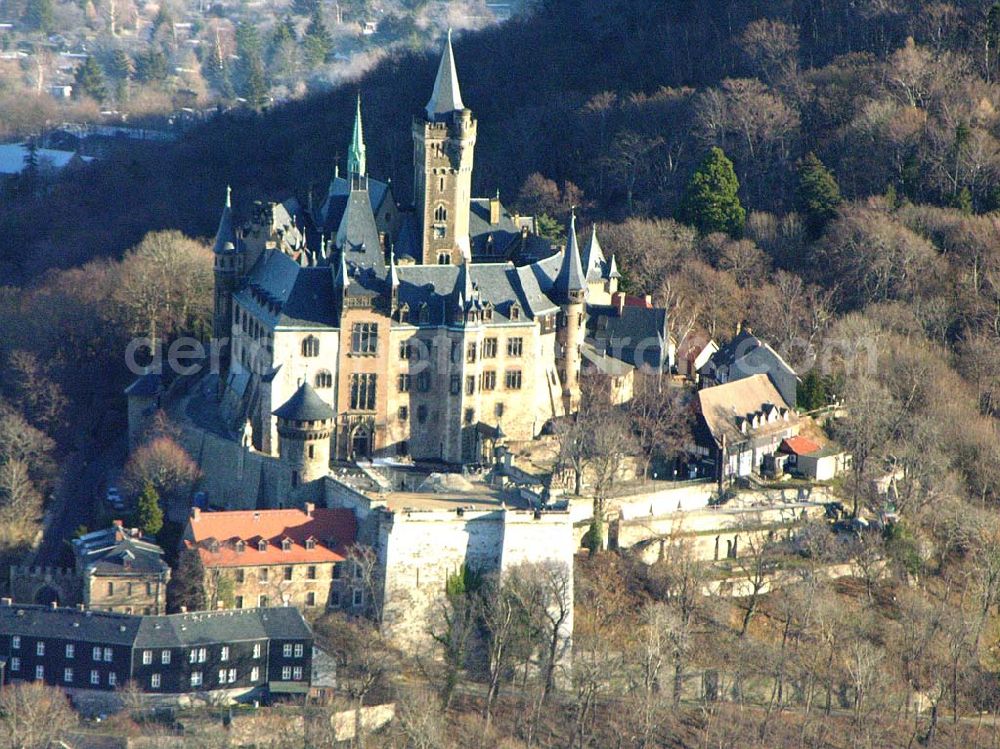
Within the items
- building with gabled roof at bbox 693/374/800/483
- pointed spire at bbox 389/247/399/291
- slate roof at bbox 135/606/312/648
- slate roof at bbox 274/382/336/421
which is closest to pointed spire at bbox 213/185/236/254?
pointed spire at bbox 389/247/399/291

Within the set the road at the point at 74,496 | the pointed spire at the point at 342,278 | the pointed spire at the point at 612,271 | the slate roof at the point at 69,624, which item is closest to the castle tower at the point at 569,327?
the pointed spire at the point at 612,271

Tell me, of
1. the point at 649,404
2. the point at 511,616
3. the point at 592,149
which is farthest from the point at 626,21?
the point at 511,616

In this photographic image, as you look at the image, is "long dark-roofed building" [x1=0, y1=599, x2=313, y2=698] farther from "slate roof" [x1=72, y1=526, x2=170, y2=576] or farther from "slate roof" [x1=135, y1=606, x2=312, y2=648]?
"slate roof" [x1=72, y1=526, x2=170, y2=576]

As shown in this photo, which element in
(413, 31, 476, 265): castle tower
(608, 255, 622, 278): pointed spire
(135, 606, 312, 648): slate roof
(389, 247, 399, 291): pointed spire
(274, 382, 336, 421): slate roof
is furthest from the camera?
(608, 255, 622, 278): pointed spire

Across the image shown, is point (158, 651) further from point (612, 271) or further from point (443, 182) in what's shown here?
point (612, 271)

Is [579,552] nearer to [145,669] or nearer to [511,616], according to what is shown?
[511,616]

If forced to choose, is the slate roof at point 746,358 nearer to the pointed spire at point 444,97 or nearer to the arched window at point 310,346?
the pointed spire at point 444,97
